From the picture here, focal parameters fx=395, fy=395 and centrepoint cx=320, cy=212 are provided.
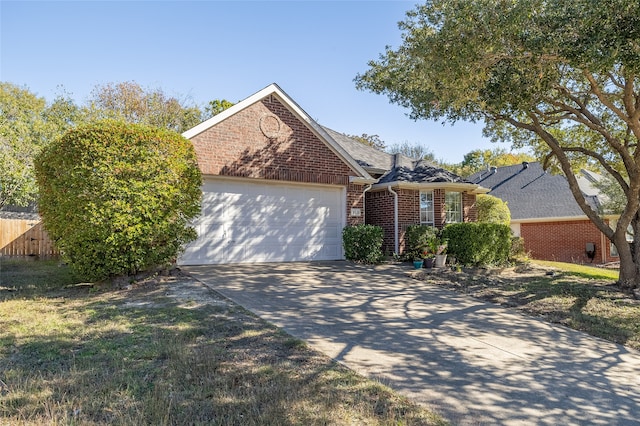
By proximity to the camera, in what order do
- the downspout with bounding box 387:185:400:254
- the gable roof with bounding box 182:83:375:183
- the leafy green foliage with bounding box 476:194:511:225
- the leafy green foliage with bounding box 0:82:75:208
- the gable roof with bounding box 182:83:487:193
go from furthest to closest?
the leafy green foliage with bounding box 476:194:511:225, the leafy green foliage with bounding box 0:82:75:208, the downspout with bounding box 387:185:400:254, the gable roof with bounding box 182:83:487:193, the gable roof with bounding box 182:83:375:183

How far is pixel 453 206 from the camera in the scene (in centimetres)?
1559

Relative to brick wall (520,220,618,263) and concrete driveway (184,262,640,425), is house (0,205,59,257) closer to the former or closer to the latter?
concrete driveway (184,262,640,425)

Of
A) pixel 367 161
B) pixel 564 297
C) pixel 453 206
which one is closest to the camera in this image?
pixel 564 297

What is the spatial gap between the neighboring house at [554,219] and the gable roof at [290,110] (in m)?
13.7

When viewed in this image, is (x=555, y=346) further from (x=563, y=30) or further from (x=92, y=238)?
(x=92, y=238)

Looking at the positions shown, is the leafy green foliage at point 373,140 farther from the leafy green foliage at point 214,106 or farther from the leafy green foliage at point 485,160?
the leafy green foliage at point 214,106

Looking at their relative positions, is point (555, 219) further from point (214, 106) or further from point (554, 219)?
point (214, 106)

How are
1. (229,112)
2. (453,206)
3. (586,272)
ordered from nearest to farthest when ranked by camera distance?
(229,112) → (586,272) → (453,206)

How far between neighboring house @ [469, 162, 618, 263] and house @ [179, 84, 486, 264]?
11354mm

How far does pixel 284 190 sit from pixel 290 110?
2619mm

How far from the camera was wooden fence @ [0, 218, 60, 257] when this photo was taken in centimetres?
1648

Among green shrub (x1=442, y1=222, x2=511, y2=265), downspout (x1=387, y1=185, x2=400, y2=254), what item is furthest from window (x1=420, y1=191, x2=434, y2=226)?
green shrub (x1=442, y1=222, x2=511, y2=265)

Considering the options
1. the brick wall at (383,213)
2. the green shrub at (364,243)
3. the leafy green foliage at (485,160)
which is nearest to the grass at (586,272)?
the brick wall at (383,213)

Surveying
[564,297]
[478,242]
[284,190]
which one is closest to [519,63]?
[564,297]
